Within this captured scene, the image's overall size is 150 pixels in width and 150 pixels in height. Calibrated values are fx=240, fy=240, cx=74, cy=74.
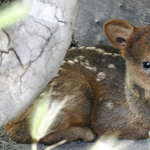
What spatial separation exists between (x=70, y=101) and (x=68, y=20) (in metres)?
1.13

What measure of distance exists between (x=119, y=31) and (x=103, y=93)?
731mm

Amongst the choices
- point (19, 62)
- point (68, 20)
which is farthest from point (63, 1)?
point (19, 62)

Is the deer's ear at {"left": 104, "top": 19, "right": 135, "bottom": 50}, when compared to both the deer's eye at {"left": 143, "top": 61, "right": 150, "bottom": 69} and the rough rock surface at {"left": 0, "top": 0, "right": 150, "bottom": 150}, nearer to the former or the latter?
the deer's eye at {"left": 143, "top": 61, "right": 150, "bottom": 69}

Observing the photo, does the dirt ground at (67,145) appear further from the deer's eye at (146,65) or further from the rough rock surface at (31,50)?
the deer's eye at (146,65)

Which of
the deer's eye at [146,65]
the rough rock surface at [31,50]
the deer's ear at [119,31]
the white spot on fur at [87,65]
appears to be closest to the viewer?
the rough rock surface at [31,50]

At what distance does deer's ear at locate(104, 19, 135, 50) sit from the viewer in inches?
91.7

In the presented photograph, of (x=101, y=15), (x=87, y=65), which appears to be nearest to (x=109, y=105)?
(x=87, y=65)

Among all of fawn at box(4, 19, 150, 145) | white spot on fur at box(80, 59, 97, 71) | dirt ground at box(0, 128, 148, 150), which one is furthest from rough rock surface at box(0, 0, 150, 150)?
dirt ground at box(0, 128, 148, 150)

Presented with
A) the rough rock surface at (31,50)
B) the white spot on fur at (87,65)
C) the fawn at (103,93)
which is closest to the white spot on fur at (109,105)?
the fawn at (103,93)

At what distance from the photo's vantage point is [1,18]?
757 millimetres

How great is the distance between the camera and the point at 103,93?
108 inches

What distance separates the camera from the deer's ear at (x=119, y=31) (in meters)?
2.33

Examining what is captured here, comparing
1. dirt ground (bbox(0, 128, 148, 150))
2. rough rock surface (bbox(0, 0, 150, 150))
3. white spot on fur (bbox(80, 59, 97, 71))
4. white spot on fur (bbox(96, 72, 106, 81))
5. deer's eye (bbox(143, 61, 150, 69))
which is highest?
rough rock surface (bbox(0, 0, 150, 150))

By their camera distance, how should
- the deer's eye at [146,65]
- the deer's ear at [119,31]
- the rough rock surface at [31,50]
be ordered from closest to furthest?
the rough rock surface at [31,50] → the deer's eye at [146,65] → the deer's ear at [119,31]
